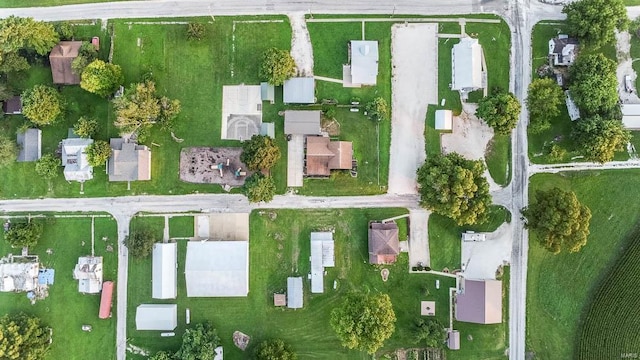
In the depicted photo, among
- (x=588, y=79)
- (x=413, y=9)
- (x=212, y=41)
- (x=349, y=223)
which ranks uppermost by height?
(x=413, y=9)

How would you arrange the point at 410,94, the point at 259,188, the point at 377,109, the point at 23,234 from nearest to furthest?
the point at 259,188
the point at 23,234
the point at 377,109
the point at 410,94

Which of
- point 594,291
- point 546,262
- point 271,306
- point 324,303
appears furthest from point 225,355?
point 594,291

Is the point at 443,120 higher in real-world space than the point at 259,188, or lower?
higher

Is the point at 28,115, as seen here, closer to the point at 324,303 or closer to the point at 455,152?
the point at 324,303

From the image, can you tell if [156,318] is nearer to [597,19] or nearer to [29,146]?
[29,146]

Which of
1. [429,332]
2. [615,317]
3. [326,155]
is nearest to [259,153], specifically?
[326,155]

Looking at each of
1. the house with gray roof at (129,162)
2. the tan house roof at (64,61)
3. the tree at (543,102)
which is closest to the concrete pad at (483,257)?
the tree at (543,102)

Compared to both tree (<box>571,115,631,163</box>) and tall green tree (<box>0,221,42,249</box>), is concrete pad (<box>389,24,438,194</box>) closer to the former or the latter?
tree (<box>571,115,631,163</box>)

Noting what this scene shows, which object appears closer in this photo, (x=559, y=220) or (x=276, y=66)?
(x=559, y=220)
